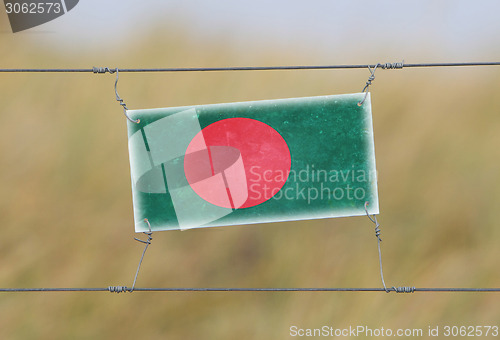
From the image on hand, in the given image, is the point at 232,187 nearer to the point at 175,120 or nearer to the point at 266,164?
the point at 266,164

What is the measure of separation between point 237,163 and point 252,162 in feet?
0.22

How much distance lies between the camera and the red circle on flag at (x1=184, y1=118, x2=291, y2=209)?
8.97ft

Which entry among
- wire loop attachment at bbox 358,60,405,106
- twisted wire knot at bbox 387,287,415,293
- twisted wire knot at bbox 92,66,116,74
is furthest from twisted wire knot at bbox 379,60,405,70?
twisted wire knot at bbox 92,66,116,74

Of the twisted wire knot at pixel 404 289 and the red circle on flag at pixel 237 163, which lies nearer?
the twisted wire knot at pixel 404 289

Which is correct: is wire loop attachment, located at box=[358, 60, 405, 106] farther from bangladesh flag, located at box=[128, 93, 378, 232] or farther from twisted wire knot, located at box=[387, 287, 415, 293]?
twisted wire knot, located at box=[387, 287, 415, 293]

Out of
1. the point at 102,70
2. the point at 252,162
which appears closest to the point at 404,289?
the point at 252,162

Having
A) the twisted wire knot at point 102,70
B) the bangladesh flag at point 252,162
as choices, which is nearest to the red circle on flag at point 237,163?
the bangladesh flag at point 252,162

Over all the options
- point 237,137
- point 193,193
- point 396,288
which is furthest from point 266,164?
point 396,288

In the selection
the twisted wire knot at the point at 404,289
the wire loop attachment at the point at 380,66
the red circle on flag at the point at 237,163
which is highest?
the wire loop attachment at the point at 380,66

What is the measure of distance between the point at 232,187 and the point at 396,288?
32.6 inches

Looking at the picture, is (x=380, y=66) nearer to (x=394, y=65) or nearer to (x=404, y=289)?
(x=394, y=65)

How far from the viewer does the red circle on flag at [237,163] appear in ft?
8.97

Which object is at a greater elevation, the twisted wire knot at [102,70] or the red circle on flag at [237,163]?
the twisted wire knot at [102,70]

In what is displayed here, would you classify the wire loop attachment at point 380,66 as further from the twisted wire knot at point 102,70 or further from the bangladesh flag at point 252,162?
the twisted wire knot at point 102,70
